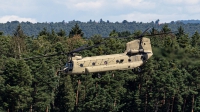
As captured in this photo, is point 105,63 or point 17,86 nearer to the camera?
point 105,63

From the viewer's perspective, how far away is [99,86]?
97.7m

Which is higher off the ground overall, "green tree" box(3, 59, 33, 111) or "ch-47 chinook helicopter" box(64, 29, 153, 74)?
"ch-47 chinook helicopter" box(64, 29, 153, 74)

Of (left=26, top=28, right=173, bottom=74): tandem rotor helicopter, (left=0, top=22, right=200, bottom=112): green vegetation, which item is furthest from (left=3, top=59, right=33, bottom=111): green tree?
(left=26, top=28, right=173, bottom=74): tandem rotor helicopter

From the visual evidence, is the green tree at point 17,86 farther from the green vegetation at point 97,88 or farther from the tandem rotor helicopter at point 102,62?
the tandem rotor helicopter at point 102,62

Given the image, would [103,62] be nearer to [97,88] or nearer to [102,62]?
[102,62]

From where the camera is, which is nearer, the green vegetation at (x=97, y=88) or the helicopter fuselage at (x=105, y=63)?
the helicopter fuselage at (x=105, y=63)

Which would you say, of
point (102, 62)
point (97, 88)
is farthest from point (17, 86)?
point (102, 62)

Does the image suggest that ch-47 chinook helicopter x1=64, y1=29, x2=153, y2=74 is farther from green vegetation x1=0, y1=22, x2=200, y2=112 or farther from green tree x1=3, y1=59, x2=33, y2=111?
green tree x1=3, y1=59, x2=33, y2=111

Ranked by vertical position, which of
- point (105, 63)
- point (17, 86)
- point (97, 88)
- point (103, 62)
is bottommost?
point (97, 88)

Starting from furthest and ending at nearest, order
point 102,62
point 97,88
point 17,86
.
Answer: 1. point 97,88
2. point 17,86
3. point 102,62

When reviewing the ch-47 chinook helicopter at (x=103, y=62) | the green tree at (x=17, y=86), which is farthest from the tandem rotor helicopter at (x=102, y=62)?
the green tree at (x=17, y=86)

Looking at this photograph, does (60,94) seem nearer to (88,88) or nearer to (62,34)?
(88,88)

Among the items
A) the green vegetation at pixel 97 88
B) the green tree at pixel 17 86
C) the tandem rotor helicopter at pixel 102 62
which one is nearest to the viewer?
the tandem rotor helicopter at pixel 102 62

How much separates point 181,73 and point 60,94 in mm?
23064
